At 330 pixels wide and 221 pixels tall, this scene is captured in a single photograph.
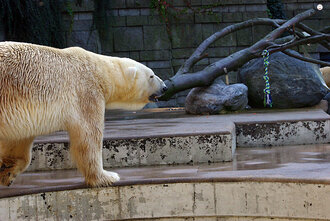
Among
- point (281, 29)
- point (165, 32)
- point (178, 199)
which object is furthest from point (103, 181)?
point (165, 32)

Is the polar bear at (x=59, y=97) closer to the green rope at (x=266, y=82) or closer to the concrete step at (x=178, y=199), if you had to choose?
the concrete step at (x=178, y=199)

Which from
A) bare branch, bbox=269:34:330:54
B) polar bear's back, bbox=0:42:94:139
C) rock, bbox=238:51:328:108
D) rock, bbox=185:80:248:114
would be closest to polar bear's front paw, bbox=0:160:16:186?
polar bear's back, bbox=0:42:94:139

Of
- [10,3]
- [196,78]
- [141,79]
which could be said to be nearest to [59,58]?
[141,79]

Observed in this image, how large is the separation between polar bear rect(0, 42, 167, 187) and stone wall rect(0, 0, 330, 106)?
633 centimetres

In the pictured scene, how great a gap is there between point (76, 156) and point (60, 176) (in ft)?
2.38

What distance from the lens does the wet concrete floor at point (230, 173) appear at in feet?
9.71

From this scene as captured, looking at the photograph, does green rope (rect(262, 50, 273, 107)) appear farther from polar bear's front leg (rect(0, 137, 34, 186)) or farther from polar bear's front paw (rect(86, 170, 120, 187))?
polar bear's front leg (rect(0, 137, 34, 186))

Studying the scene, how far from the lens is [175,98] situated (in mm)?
9930

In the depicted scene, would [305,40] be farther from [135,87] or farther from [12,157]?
[12,157]

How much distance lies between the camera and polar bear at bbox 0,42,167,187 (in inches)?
110

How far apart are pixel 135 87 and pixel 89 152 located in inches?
23.7

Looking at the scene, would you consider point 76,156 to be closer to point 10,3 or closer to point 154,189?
point 154,189

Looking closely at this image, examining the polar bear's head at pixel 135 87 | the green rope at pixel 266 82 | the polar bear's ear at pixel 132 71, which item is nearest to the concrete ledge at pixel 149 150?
the polar bear's head at pixel 135 87

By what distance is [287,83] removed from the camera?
6488 mm
